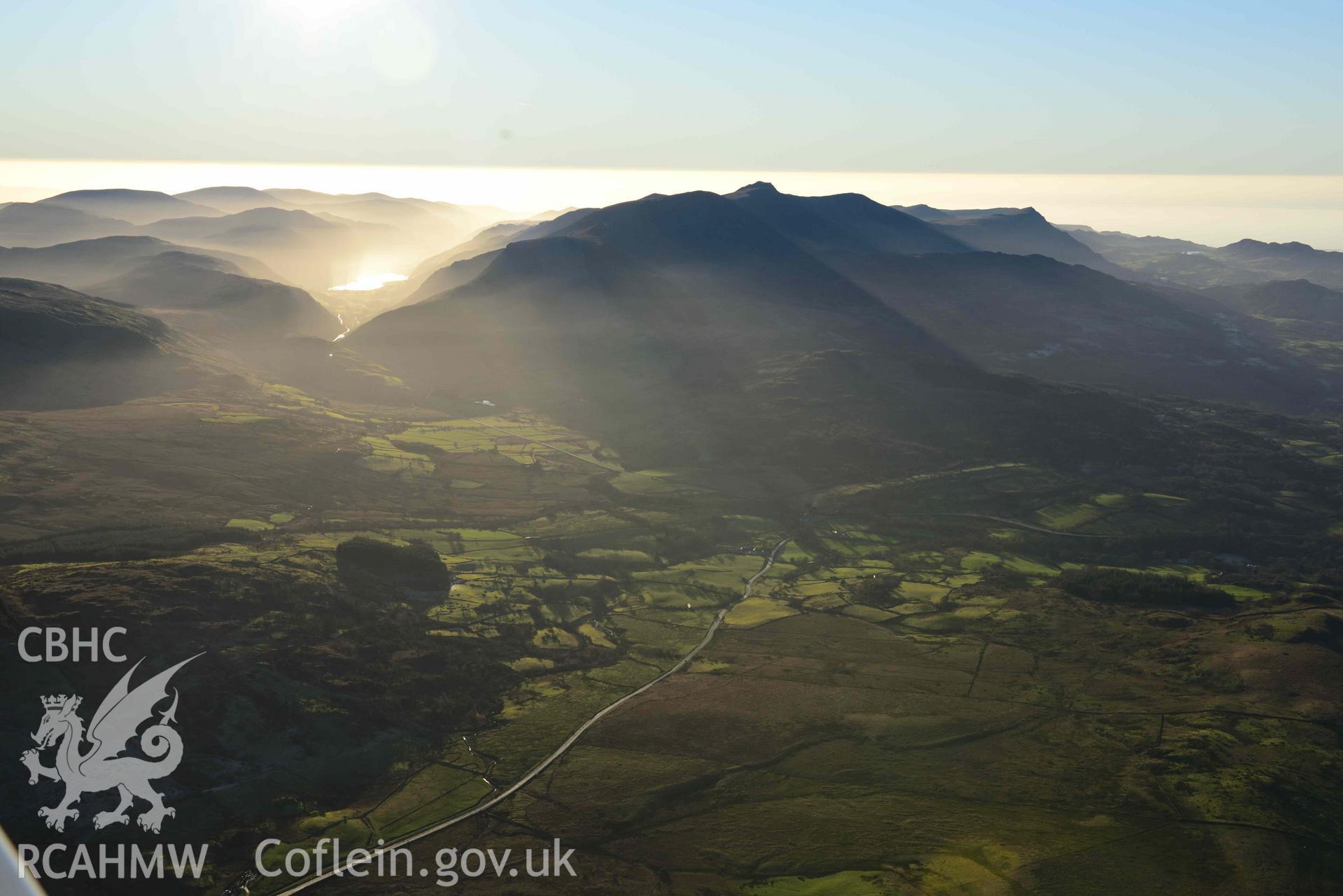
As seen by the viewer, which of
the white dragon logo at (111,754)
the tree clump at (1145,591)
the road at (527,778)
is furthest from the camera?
the tree clump at (1145,591)

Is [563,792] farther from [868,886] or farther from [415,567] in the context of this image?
[415,567]

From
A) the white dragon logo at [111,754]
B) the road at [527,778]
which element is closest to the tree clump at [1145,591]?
the road at [527,778]

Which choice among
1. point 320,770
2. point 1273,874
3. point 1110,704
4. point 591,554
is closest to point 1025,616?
point 1110,704

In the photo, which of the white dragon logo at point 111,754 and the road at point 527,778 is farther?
the white dragon logo at point 111,754

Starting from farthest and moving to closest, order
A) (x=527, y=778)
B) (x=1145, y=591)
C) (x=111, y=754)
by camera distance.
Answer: (x=1145, y=591), (x=527, y=778), (x=111, y=754)

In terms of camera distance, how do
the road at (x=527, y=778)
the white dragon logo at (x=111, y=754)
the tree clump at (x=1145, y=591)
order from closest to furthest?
the road at (x=527, y=778), the white dragon logo at (x=111, y=754), the tree clump at (x=1145, y=591)

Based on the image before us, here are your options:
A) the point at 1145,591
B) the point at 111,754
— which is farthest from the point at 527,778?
the point at 1145,591

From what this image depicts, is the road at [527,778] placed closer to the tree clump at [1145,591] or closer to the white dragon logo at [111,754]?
the white dragon logo at [111,754]

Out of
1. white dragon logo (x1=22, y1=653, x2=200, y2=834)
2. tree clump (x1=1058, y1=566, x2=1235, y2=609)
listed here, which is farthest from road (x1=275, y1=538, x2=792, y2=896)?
tree clump (x1=1058, y1=566, x2=1235, y2=609)

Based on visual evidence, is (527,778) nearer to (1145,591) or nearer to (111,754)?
(111,754)
